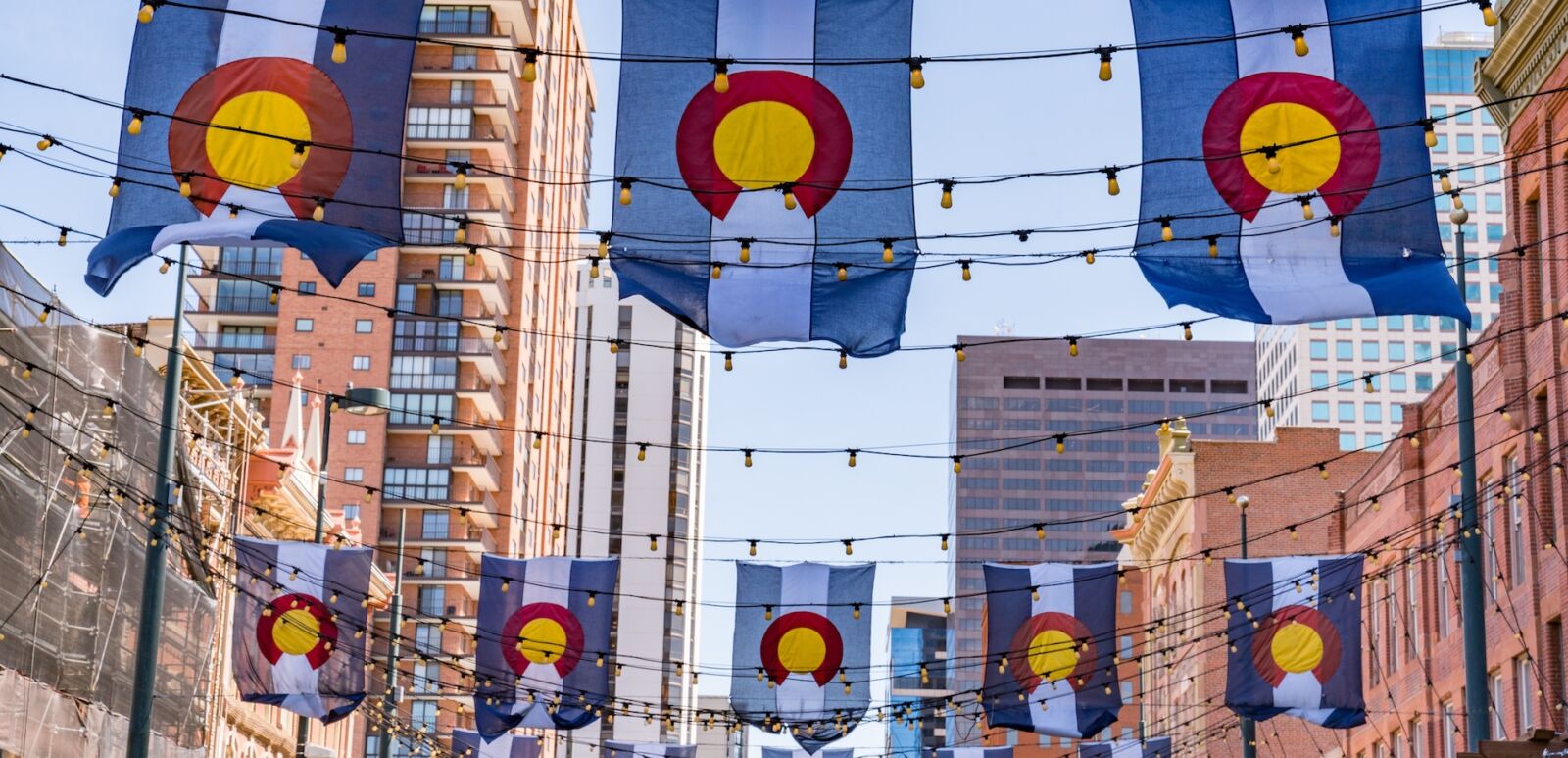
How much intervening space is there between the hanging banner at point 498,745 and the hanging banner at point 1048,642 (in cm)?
1252

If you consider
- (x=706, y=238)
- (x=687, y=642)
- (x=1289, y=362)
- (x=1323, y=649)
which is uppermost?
(x=1289, y=362)

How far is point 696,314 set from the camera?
19.6 metres

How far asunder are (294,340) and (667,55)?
92.3 metres

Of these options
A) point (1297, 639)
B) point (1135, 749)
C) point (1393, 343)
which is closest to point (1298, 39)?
point (1297, 639)

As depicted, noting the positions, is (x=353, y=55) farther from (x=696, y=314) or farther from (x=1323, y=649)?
(x=1323, y=649)

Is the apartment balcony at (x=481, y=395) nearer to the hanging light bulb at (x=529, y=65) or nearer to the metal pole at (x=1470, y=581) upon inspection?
the metal pole at (x=1470, y=581)

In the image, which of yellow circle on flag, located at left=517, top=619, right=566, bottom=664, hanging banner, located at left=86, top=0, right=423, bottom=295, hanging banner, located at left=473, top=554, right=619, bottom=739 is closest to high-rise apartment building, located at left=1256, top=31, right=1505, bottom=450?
hanging banner, located at left=473, top=554, right=619, bottom=739

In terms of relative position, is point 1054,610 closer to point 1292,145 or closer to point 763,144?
point 1292,145

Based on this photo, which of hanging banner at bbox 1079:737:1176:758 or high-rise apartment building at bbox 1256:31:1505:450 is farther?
high-rise apartment building at bbox 1256:31:1505:450

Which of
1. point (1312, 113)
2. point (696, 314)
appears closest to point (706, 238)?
point (696, 314)

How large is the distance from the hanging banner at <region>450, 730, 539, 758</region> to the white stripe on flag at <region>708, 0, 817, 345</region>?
82.4ft

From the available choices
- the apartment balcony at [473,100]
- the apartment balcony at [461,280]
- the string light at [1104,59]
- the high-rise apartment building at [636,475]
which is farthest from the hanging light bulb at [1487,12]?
the high-rise apartment building at [636,475]

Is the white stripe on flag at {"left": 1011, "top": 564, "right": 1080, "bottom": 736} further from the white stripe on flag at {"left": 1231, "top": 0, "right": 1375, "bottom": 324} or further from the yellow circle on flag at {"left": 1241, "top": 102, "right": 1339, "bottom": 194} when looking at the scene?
the yellow circle on flag at {"left": 1241, "top": 102, "right": 1339, "bottom": 194}

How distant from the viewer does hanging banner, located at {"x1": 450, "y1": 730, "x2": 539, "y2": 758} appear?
4359 cm
